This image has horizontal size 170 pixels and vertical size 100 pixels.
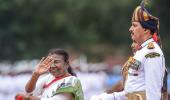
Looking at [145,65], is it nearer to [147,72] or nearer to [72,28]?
[147,72]

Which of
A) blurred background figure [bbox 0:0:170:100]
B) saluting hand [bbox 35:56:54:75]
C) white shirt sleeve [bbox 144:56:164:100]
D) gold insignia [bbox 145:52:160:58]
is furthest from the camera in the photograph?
blurred background figure [bbox 0:0:170:100]

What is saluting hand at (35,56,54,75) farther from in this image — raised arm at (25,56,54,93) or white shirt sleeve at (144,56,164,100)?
white shirt sleeve at (144,56,164,100)

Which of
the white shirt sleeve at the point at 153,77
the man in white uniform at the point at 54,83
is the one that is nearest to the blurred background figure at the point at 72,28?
the man in white uniform at the point at 54,83

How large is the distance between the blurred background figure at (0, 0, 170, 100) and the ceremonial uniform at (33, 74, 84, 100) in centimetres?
2760

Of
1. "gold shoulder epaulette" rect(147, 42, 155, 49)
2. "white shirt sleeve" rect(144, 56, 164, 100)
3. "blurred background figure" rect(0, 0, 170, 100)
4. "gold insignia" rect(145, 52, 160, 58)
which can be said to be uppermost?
"blurred background figure" rect(0, 0, 170, 100)

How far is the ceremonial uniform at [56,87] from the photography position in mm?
11352

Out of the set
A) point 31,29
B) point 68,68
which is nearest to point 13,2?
point 31,29

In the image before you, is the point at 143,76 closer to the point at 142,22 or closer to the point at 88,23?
the point at 142,22

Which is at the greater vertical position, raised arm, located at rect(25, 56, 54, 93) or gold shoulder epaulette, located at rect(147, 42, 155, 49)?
gold shoulder epaulette, located at rect(147, 42, 155, 49)

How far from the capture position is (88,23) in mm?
49062

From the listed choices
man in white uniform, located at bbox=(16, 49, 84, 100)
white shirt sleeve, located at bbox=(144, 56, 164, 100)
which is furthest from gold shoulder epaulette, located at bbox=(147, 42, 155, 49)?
man in white uniform, located at bbox=(16, 49, 84, 100)

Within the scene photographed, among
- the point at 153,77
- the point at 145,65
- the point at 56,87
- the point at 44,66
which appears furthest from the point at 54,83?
the point at 153,77

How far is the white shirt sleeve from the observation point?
10.5m

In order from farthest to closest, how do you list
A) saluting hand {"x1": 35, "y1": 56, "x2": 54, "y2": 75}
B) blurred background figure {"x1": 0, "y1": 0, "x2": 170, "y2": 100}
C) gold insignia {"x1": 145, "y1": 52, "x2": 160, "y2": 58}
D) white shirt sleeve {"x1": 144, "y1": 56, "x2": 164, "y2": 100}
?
1. blurred background figure {"x1": 0, "y1": 0, "x2": 170, "y2": 100}
2. saluting hand {"x1": 35, "y1": 56, "x2": 54, "y2": 75}
3. gold insignia {"x1": 145, "y1": 52, "x2": 160, "y2": 58}
4. white shirt sleeve {"x1": 144, "y1": 56, "x2": 164, "y2": 100}
